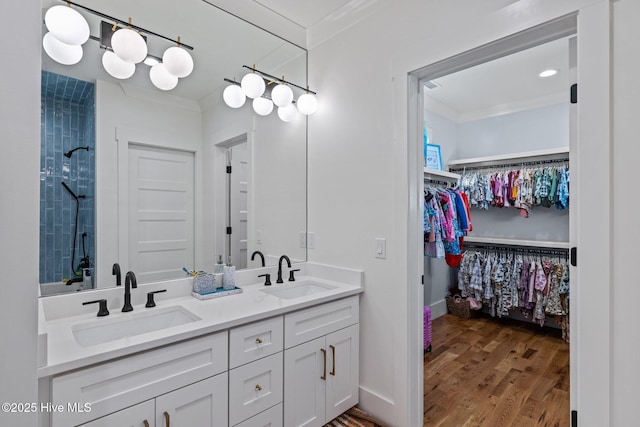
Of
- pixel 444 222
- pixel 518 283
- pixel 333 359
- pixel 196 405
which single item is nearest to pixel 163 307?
pixel 196 405

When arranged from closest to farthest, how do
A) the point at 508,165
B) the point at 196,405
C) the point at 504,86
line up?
1. the point at 196,405
2. the point at 504,86
3. the point at 508,165

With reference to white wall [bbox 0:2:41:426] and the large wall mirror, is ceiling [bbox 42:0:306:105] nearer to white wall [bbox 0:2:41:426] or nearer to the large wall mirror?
the large wall mirror

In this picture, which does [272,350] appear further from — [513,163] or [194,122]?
[513,163]

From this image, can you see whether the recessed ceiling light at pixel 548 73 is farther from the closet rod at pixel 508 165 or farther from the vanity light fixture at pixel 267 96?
the vanity light fixture at pixel 267 96

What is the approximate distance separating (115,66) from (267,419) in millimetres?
1906

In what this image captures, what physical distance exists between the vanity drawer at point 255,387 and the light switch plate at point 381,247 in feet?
2.60

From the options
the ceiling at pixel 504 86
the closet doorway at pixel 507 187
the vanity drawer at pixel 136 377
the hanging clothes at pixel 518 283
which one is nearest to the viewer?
the vanity drawer at pixel 136 377

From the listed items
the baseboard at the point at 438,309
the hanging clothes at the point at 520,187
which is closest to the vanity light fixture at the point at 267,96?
the hanging clothes at the point at 520,187

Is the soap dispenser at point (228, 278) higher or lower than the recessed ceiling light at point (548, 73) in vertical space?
lower

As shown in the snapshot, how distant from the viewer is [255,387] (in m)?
1.47

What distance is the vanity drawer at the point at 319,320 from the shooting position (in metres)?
1.64

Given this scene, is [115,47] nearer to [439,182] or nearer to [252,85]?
[252,85]

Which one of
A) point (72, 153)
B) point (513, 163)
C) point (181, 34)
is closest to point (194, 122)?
point (181, 34)

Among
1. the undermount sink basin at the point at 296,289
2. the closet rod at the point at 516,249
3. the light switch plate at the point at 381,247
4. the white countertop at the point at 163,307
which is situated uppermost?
the light switch plate at the point at 381,247
